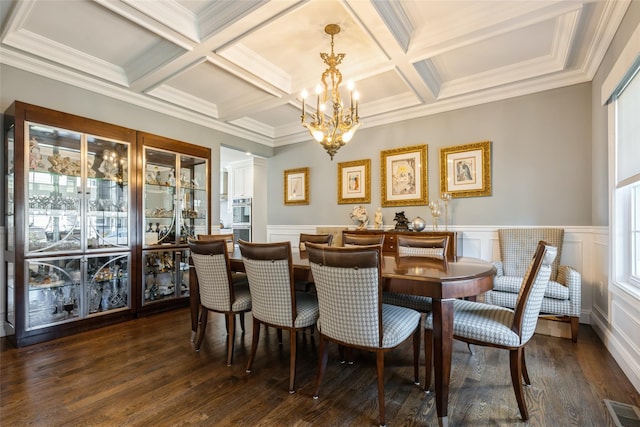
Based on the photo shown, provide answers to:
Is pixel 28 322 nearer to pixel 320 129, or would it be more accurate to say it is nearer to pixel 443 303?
pixel 320 129

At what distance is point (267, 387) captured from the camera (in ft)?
6.55

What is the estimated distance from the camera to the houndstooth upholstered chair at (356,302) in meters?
1.59

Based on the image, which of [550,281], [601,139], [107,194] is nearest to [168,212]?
[107,194]

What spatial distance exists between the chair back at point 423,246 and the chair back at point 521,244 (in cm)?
101

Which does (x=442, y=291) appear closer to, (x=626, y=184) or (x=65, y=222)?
(x=626, y=184)

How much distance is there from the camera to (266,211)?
5.91m

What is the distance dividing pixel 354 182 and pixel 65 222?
355cm

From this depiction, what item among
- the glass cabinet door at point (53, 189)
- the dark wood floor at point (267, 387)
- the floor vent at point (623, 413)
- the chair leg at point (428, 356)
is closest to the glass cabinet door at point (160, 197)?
the glass cabinet door at point (53, 189)

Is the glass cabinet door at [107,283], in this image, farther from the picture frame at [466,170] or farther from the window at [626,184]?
the window at [626,184]

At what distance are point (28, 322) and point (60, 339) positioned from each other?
0.30 meters

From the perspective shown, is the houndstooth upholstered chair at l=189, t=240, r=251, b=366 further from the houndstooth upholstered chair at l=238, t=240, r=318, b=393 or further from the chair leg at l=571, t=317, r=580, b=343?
the chair leg at l=571, t=317, r=580, b=343

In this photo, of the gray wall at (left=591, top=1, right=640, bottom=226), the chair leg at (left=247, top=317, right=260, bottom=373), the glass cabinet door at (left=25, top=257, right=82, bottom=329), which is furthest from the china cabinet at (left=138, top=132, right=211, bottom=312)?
the gray wall at (left=591, top=1, right=640, bottom=226)

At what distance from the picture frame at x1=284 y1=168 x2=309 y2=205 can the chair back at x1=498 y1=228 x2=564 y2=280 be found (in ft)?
9.94

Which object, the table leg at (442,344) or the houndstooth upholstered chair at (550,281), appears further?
the houndstooth upholstered chair at (550,281)
